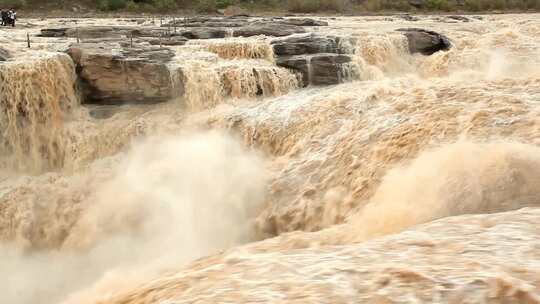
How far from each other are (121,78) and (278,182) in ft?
13.1

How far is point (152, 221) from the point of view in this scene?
298 inches

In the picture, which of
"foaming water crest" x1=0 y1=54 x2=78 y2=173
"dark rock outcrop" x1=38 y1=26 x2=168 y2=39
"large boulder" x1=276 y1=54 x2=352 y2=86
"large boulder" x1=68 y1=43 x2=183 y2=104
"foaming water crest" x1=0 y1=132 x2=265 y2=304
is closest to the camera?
"foaming water crest" x1=0 y1=132 x2=265 y2=304

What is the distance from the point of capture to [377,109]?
808 centimetres

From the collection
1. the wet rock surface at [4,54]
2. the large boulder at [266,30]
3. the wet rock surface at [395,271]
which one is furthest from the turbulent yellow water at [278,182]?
the large boulder at [266,30]

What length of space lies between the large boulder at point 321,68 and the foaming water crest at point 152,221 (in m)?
2.57

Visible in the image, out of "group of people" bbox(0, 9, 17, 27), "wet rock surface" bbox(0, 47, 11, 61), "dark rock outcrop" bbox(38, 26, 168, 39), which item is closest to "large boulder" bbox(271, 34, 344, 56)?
"dark rock outcrop" bbox(38, 26, 168, 39)

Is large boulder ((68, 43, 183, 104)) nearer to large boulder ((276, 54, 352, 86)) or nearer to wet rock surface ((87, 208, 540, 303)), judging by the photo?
large boulder ((276, 54, 352, 86))

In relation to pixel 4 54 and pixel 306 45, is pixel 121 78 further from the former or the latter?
pixel 306 45

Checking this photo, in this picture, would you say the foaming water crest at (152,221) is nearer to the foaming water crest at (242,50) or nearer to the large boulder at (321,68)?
the large boulder at (321,68)

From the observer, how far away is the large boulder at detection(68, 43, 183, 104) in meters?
9.82

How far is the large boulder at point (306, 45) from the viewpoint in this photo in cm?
1126

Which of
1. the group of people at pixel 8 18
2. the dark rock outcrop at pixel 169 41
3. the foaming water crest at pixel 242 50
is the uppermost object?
the group of people at pixel 8 18

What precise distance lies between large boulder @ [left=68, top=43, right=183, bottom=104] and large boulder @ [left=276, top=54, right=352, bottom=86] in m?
2.27

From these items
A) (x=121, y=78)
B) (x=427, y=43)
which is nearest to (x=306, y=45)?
(x=427, y=43)
